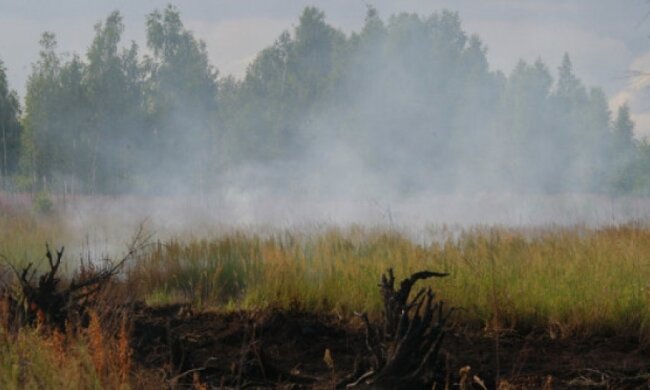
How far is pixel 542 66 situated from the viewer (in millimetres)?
36844


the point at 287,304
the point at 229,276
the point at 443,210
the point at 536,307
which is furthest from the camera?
the point at 443,210

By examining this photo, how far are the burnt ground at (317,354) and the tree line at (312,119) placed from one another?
18.2 m

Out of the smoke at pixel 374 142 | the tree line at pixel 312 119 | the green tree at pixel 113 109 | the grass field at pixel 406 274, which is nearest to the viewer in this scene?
the grass field at pixel 406 274

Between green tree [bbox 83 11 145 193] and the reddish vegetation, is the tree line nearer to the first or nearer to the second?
green tree [bbox 83 11 145 193]

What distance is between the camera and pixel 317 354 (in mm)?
5438

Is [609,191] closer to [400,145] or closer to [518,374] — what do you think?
[400,145]

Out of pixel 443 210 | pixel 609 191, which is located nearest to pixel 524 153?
pixel 609 191

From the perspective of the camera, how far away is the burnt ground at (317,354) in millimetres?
4562

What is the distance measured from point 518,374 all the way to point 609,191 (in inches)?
1165

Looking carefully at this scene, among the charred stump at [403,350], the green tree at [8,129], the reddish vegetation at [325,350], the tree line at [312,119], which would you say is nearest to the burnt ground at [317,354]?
the reddish vegetation at [325,350]

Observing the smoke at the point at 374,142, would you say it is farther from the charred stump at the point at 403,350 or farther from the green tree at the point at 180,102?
the charred stump at the point at 403,350

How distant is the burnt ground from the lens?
456cm

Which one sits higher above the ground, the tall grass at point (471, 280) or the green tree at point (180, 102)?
the green tree at point (180, 102)

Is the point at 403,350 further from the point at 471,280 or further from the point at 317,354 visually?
the point at 471,280
